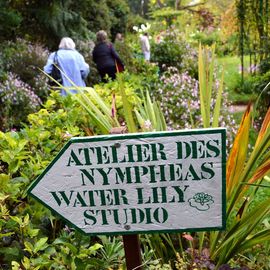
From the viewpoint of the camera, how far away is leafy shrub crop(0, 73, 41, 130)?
5156 mm

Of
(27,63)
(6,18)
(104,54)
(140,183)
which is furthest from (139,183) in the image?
(6,18)

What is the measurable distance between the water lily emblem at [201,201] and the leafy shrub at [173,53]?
7.23 m

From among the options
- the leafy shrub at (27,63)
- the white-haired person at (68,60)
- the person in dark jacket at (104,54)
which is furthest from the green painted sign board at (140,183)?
the person in dark jacket at (104,54)

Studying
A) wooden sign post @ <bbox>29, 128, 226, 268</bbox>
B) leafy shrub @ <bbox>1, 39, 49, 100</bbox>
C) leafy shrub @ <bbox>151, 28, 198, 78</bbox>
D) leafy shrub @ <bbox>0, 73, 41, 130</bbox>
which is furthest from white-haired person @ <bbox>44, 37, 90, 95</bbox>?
wooden sign post @ <bbox>29, 128, 226, 268</bbox>

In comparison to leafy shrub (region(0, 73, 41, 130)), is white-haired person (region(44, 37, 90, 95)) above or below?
above

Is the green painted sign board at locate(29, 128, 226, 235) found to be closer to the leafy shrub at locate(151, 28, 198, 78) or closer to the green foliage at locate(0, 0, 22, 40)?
the green foliage at locate(0, 0, 22, 40)

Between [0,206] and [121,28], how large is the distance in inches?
507

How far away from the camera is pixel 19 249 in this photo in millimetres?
1575

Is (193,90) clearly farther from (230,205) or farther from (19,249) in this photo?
(19,249)

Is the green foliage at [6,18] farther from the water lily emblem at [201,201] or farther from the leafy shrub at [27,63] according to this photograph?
the water lily emblem at [201,201]

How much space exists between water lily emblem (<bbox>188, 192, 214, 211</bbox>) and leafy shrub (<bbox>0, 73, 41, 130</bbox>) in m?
4.17

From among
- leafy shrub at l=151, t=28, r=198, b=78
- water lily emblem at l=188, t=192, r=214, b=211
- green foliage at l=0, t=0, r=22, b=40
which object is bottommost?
leafy shrub at l=151, t=28, r=198, b=78

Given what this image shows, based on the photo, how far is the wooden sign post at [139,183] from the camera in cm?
120

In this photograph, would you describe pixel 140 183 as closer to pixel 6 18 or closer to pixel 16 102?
pixel 16 102
